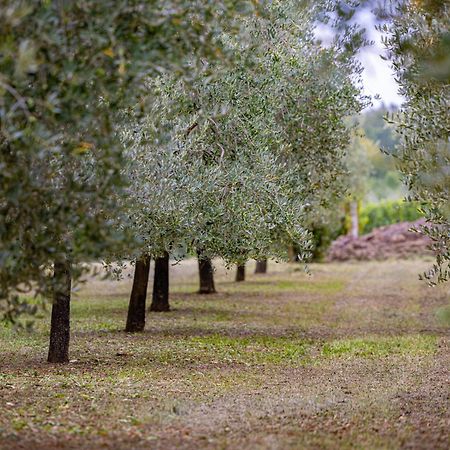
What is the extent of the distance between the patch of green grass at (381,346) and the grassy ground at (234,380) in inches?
1.7

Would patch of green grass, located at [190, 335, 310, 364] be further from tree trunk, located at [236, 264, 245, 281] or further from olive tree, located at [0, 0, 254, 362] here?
tree trunk, located at [236, 264, 245, 281]

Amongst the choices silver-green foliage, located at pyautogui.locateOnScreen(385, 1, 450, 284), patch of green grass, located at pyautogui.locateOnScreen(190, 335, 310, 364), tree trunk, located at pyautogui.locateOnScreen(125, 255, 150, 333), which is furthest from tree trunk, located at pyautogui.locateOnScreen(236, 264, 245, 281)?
silver-green foliage, located at pyautogui.locateOnScreen(385, 1, 450, 284)

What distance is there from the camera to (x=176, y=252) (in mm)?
18547

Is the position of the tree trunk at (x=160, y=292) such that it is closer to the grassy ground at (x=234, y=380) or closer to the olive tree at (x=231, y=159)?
the grassy ground at (x=234, y=380)

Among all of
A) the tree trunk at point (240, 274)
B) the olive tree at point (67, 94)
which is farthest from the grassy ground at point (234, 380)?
the tree trunk at point (240, 274)

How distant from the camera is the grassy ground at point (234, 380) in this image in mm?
10625

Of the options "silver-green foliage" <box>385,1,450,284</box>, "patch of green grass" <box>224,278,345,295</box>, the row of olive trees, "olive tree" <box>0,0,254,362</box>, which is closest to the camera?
"olive tree" <box>0,0,254,362</box>

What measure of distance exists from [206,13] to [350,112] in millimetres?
13479

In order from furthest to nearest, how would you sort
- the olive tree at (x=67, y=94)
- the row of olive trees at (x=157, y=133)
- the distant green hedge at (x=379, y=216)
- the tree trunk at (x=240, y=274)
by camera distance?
1. the distant green hedge at (x=379, y=216)
2. the tree trunk at (x=240, y=274)
3. the row of olive trees at (x=157, y=133)
4. the olive tree at (x=67, y=94)

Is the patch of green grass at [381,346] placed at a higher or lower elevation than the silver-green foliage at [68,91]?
lower

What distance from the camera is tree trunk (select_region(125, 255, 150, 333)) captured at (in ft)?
71.9

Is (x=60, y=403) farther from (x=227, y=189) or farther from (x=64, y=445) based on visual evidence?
(x=227, y=189)

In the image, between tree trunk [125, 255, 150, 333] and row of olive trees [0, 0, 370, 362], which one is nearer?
row of olive trees [0, 0, 370, 362]

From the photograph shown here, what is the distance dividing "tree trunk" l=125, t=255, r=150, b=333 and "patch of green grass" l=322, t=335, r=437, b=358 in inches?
183
